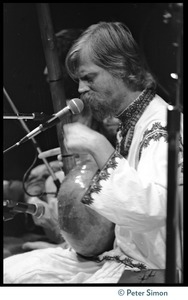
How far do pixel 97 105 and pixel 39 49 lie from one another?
392mm

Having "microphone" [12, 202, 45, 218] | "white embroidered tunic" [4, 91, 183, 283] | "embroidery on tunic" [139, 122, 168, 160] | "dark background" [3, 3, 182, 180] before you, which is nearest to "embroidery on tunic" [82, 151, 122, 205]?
"white embroidered tunic" [4, 91, 183, 283]

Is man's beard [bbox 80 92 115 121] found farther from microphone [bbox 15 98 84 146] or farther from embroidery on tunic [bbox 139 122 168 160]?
embroidery on tunic [bbox 139 122 168 160]

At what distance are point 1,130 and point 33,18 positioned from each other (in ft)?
1.71

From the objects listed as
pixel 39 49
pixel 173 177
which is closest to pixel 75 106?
pixel 39 49

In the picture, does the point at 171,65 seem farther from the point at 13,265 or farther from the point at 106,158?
the point at 13,265

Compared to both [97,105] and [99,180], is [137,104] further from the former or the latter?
[99,180]

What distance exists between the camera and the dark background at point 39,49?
7.63ft

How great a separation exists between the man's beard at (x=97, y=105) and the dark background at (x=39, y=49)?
0.17 m

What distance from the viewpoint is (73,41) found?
2402 mm

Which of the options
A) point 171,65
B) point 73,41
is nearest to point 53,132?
point 73,41

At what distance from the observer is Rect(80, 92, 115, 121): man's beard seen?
2316 mm

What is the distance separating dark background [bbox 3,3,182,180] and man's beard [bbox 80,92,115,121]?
17 centimetres

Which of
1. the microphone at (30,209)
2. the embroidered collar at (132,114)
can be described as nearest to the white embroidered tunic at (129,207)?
the embroidered collar at (132,114)

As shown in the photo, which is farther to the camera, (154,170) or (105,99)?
(105,99)
